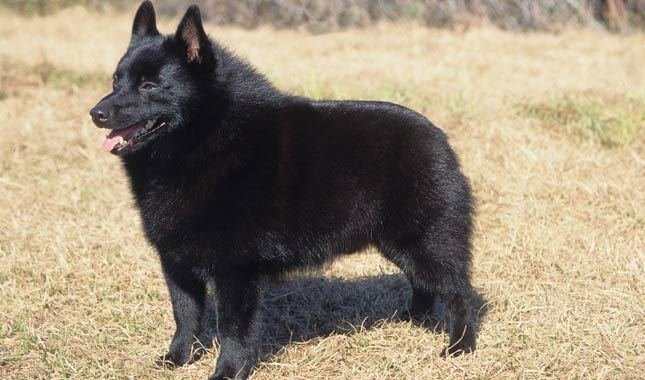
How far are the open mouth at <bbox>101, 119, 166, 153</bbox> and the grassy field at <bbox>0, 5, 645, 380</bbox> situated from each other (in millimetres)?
1092

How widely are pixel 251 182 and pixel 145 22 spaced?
100 cm

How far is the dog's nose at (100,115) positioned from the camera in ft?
11.4

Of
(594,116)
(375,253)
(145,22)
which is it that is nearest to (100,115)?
(145,22)

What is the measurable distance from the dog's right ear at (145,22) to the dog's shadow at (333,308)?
158 cm

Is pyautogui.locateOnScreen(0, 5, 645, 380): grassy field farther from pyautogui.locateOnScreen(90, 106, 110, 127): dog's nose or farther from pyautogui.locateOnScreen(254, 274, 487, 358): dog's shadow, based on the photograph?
pyautogui.locateOnScreen(90, 106, 110, 127): dog's nose

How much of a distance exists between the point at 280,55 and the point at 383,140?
633cm

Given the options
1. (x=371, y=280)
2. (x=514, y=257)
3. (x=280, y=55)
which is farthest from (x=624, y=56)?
(x=371, y=280)

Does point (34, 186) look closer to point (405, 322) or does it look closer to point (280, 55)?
point (405, 322)

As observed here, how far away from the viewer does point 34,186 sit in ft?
21.7

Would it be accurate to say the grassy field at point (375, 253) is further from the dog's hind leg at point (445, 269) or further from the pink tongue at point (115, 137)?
the pink tongue at point (115, 137)

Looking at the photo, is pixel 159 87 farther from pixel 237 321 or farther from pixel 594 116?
pixel 594 116

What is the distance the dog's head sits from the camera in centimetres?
353

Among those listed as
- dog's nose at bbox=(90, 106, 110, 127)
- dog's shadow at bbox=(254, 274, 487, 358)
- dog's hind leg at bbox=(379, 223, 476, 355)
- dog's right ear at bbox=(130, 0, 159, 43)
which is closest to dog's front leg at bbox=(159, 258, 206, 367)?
dog's shadow at bbox=(254, 274, 487, 358)

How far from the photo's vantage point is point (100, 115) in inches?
137
